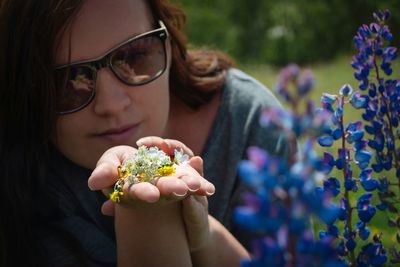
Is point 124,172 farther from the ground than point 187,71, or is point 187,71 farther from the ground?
point 187,71

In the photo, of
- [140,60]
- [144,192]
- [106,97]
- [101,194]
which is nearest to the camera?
[144,192]

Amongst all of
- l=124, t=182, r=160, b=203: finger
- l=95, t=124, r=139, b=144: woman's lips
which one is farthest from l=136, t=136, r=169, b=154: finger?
l=95, t=124, r=139, b=144: woman's lips

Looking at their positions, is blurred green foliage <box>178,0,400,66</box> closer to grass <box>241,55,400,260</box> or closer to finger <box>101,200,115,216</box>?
grass <box>241,55,400,260</box>

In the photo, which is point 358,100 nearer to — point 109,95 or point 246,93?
point 109,95

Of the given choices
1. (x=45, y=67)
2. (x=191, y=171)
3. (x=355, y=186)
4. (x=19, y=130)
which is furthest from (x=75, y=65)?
(x=355, y=186)

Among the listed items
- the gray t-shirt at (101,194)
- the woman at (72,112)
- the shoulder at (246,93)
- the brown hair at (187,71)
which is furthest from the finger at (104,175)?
the shoulder at (246,93)

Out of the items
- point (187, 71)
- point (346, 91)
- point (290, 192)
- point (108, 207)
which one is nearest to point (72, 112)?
point (108, 207)

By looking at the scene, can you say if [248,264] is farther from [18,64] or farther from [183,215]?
[18,64]
